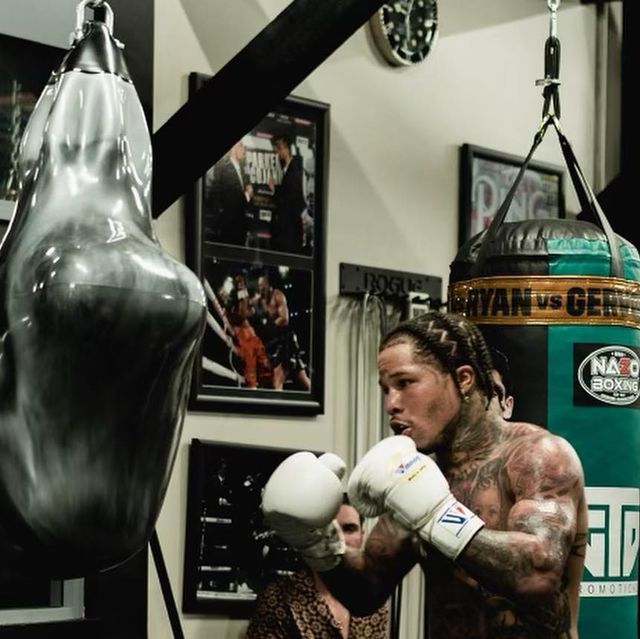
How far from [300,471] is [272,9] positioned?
273 cm

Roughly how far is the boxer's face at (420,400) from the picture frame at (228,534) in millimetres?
1713

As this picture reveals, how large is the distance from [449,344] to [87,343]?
3124mm

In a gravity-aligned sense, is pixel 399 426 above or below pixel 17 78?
below

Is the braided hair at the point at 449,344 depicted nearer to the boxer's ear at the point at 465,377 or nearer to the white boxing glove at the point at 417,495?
the boxer's ear at the point at 465,377

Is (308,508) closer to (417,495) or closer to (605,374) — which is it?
(417,495)

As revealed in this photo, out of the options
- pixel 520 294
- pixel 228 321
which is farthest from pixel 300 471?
pixel 228 321

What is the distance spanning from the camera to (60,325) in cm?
52

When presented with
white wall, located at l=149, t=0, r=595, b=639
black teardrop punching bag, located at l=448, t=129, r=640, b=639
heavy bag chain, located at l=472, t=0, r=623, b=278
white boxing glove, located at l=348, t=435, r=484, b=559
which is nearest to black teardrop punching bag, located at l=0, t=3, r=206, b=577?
white boxing glove, located at l=348, t=435, r=484, b=559

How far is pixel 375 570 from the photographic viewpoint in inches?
141

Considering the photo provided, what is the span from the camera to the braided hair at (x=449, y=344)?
360cm

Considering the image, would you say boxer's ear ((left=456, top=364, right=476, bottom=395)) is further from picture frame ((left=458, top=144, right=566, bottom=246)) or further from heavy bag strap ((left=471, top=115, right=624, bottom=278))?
picture frame ((left=458, top=144, right=566, bottom=246))

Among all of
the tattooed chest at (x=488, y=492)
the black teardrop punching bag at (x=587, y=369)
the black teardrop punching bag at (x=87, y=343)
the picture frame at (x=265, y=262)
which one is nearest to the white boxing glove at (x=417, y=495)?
the tattooed chest at (x=488, y=492)

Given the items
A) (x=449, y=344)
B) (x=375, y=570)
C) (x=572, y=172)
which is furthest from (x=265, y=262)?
(x=375, y=570)

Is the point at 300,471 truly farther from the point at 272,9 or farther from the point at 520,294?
the point at 272,9
